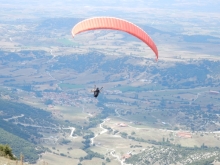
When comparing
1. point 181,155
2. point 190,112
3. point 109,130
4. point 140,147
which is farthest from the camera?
point 190,112

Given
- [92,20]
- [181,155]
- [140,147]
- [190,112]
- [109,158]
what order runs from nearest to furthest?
[92,20] → [181,155] → [109,158] → [140,147] → [190,112]

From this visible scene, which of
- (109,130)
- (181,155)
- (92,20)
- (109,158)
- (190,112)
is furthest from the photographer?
(190,112)

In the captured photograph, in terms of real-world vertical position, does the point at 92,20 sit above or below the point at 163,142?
above

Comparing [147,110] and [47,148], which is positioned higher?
[147,110]

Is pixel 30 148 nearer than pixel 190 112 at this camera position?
Yes

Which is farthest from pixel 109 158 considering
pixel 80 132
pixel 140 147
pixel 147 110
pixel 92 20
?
pixel 92 20

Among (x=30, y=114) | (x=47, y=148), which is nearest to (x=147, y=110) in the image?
(x=30, y=114)

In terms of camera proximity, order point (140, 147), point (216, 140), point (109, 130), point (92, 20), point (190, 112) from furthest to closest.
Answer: point (190, 112) < point (109, 130) < point (216, 140) < point (140, 147) < point (92, 20)

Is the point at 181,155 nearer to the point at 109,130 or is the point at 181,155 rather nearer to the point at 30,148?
the point at 30,148

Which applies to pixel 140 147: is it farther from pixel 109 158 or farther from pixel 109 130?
pixel 109 130
